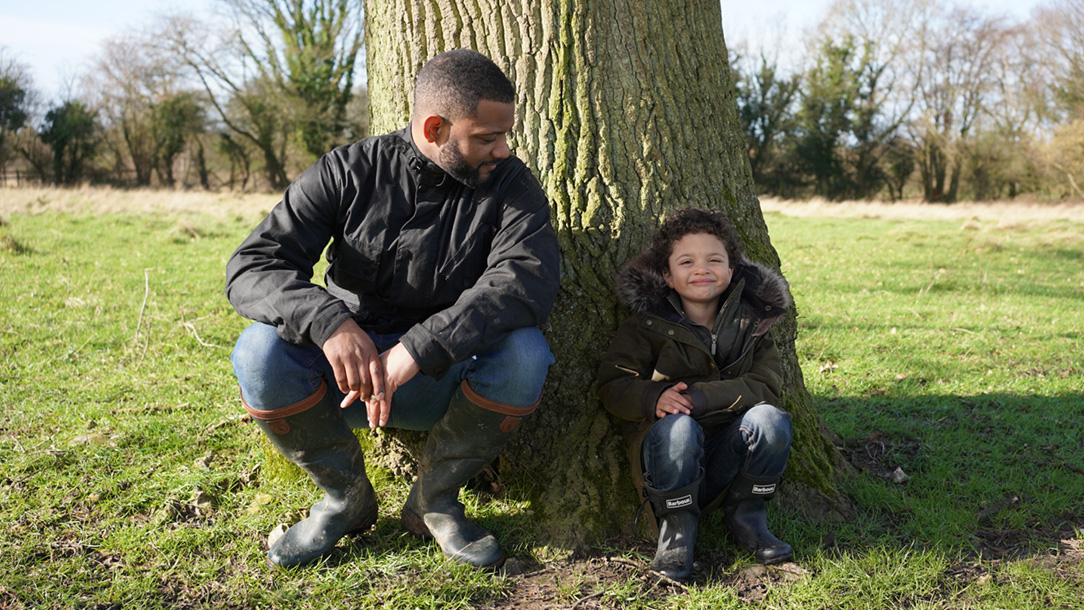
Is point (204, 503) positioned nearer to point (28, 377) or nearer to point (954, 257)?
point (28, 377)

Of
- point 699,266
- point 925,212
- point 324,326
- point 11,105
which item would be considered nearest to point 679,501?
point 699,266

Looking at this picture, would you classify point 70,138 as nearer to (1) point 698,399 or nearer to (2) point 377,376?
(2) point 377,376

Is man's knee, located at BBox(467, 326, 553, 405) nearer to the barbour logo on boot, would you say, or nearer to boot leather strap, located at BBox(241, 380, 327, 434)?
boot leather strap, located at BBox(241, 380, 327, 434)

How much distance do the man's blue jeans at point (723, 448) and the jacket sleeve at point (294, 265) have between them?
45.3 inches

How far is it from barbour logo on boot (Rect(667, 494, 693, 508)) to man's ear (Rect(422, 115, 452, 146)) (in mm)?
1466

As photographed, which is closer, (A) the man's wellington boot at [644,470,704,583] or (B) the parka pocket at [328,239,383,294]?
(A) the man's wellington boot at [644,470,704,583]

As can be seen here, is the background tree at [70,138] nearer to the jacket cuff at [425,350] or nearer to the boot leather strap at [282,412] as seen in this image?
the boot leather strap at [282,412]

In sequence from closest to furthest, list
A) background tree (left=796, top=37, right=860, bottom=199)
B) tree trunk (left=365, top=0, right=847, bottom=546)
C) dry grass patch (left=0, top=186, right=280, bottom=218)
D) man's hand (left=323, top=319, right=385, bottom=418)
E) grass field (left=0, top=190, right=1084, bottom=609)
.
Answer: man's hand (left=323, top=319, right=385, bottom=418), grass field (left=0, top=190, right=1084, bottom=609), tree trunk (left=365, top=0, right=847, bottom=546), dry grass patch (left=0, top=186, right=280, bottom=218), background tree (left=796, top=37, right=860, bottom=199)

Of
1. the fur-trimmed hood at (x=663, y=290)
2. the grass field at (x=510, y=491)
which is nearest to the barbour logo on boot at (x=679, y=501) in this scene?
the grass field at (x=510, y=491)

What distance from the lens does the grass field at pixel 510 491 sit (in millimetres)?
2484

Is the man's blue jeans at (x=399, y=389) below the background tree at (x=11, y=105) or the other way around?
below

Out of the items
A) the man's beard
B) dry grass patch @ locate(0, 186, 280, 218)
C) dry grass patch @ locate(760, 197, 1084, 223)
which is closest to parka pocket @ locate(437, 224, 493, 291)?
the man's beard

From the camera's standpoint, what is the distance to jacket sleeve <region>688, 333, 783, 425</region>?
8.66 ft

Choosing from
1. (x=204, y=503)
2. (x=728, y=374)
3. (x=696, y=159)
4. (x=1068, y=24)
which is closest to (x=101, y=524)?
(x=204, y=503)
